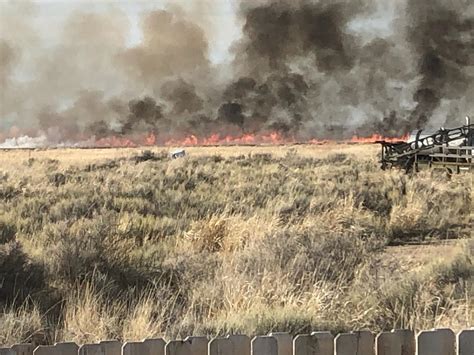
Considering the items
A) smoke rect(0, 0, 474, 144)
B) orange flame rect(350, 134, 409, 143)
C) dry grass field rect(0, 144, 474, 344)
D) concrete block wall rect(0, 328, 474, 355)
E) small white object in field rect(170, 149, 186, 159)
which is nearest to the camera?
concrete block wall rect(0, 328, 474, 355)

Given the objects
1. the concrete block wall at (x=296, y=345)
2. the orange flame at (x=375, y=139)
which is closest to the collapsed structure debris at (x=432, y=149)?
the orange flame at (x=375, y=139)

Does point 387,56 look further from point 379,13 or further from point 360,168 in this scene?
point 360,168

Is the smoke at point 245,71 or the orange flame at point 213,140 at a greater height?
the smoke at point 245,71

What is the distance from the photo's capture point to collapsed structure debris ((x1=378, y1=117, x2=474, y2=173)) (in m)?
3.95

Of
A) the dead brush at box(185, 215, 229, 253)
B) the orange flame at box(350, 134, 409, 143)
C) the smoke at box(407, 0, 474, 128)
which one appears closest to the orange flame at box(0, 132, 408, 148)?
the orange flame at box(350, 134, 409, 143)

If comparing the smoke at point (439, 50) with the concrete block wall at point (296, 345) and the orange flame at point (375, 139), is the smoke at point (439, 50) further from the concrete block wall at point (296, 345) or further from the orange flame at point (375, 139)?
the concrete block wall at point (296, 345)

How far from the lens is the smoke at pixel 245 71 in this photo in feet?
11.8

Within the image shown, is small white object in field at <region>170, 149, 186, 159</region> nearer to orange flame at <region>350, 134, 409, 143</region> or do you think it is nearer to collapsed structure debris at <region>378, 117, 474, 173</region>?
orange flame at <region>350, 134, 409, 143</region>

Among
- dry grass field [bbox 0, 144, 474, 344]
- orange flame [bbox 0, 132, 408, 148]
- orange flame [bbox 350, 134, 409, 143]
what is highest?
orange flame [bbox 350, 134, 409, 143]

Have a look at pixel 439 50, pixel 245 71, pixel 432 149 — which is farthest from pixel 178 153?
pixel 439 50

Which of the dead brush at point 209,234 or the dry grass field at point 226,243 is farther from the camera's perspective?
the dead brush at point 209,234

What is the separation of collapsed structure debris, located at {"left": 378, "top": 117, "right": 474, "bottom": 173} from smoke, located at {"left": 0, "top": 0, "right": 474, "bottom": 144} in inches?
3.5

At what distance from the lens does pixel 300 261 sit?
371cm

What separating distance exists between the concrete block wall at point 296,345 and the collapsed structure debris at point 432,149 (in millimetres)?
1537
